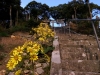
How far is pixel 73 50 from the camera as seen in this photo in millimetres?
3881

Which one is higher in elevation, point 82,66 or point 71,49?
point 71,49

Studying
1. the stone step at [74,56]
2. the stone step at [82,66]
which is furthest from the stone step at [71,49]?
the stone step at [82,66]

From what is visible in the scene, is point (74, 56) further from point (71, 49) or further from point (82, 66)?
point (82, 66)

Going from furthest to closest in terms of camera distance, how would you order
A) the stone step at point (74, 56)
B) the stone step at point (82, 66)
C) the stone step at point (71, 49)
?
the stone step at point (71, 49) → the stone step at point (74, 56) → the stone step at point (82, 66)

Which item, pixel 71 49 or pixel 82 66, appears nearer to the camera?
pixel 82 66

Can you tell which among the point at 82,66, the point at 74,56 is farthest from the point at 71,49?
the point at 82,66

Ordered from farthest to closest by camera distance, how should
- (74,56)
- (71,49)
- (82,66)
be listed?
1. (71,49)
2. (74,56)
3. (82,66)

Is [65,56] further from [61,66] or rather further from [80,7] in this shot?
[80,7]

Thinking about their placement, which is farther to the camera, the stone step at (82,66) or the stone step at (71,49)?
the stone step at (71,49)

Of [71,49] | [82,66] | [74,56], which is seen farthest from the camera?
[71,49]

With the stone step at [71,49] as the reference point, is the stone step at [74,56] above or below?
below

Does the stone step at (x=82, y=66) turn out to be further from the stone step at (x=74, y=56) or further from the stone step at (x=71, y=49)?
the stone step at (x=71, y=49)

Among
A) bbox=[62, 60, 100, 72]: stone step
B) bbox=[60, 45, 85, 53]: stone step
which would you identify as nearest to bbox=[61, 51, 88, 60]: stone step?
bbox=[60, 45, 85, 53]: stone step

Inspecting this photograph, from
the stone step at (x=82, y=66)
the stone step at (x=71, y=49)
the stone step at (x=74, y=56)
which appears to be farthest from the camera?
the stone step at (x=71, y=49)
